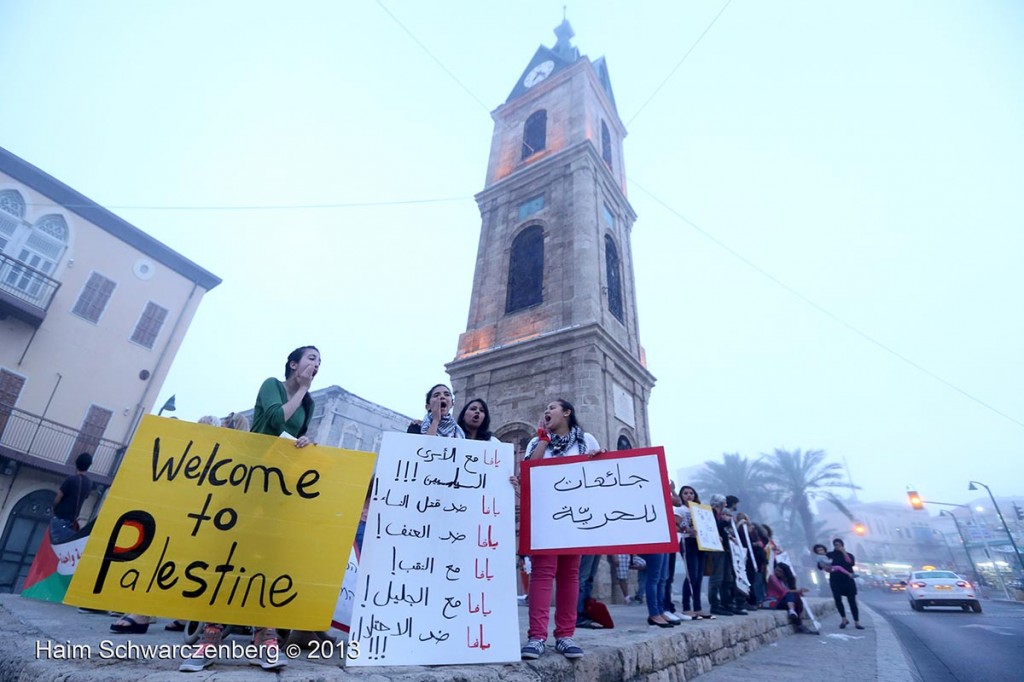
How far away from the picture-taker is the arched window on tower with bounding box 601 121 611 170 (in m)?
17.5

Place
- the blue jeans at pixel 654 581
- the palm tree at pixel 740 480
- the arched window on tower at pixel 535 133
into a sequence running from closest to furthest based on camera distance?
the blue jeans at pixel 654 581, the arched window on tower at pixel 535 133, the palm tree at pixel 740 480

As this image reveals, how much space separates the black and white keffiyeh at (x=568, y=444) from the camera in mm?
3479

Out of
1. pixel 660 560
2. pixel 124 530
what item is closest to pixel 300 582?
pixel 124 530

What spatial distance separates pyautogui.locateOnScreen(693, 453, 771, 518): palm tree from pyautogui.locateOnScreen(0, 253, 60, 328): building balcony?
107 feet

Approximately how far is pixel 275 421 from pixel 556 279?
1053 centimetres

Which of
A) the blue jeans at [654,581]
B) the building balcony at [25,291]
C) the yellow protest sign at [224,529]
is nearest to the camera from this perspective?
the yellow protest sign at [224,529]

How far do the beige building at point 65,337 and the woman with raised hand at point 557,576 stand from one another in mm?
15649

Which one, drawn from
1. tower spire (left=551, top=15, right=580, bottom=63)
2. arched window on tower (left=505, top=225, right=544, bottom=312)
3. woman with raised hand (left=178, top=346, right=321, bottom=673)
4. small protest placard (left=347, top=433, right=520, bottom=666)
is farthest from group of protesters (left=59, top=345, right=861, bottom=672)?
tower spire (left=551, top=15, right=580, bottom=63)

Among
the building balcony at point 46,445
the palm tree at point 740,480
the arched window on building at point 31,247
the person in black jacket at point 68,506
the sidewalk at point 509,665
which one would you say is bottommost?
the sidewalk at point 509,665

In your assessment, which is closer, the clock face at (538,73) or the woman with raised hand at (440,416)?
the woman with raised hand at (440,416)

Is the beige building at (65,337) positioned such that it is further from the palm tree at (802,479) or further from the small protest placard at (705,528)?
the palm tree at (802,479)

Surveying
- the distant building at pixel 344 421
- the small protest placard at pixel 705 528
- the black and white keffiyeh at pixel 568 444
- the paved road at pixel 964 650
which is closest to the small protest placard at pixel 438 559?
the black and white keffiyeh at pixel 568 444

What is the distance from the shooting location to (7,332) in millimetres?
12430

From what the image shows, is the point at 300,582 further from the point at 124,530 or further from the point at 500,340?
the point at 500,340
